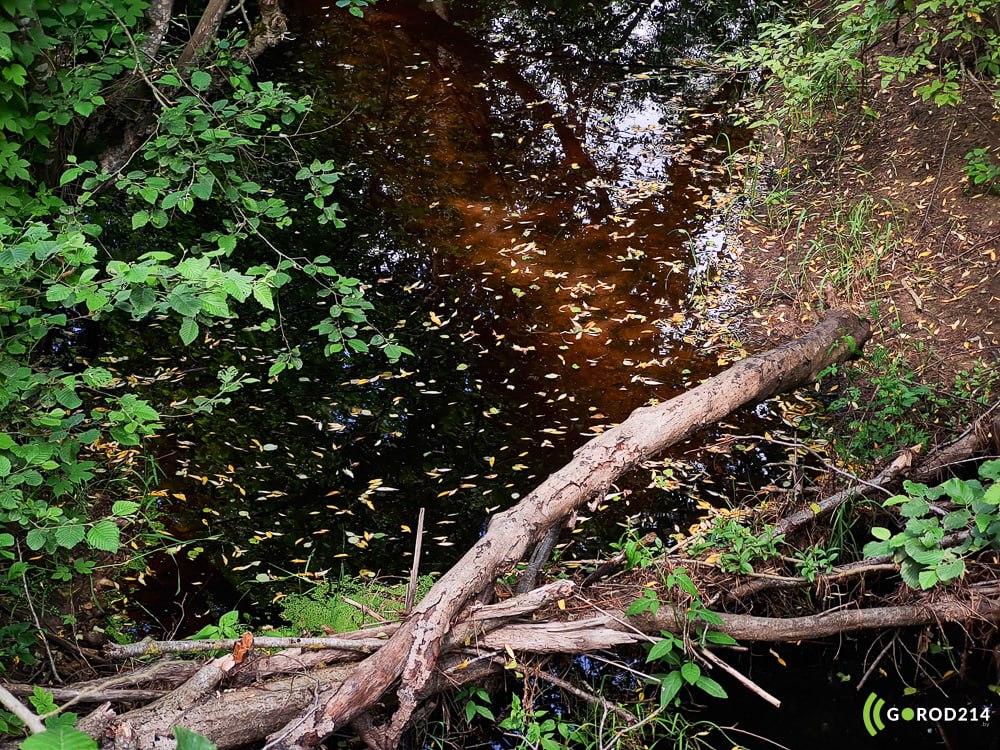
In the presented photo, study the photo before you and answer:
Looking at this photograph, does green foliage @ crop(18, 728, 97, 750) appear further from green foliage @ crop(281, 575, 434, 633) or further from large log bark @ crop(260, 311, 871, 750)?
green foliage @ crop(281, 575, 434, 633)

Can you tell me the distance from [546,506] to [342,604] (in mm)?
1170

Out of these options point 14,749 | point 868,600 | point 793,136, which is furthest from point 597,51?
point 14,749

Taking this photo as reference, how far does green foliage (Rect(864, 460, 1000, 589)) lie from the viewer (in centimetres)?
342

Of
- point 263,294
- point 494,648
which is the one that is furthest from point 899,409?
point 263,294

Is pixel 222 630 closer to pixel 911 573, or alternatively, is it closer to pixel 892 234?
pixel 911 573

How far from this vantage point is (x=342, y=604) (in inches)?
162

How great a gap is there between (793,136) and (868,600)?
182 inches

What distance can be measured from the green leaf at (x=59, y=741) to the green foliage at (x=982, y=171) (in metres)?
6.19

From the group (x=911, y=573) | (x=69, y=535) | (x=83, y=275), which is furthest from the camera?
(x=911, y=573)

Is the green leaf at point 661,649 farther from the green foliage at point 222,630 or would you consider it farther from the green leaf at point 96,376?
the green leaf at point 96,376

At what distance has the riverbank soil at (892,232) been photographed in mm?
5547

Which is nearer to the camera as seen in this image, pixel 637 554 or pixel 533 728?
pixel 533 728

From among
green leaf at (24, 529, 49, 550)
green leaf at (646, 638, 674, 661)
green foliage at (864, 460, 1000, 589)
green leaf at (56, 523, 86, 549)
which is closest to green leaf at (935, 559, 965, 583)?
green foliage at (864, 460, 1000, 589)

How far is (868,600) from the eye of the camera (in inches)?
156
